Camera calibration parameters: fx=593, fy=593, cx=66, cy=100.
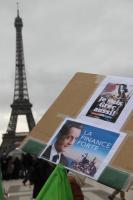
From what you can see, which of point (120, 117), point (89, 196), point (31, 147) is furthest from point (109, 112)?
point (89, 196)

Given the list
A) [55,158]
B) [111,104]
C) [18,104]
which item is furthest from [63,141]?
[18,104]

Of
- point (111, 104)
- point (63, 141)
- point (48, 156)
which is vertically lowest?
point (48, 156)

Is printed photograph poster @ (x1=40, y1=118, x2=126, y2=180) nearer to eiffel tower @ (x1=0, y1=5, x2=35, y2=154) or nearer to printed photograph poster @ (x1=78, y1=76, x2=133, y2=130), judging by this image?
printed photograph poster @ (x1=78, y1=76, x2=133, y2=130)

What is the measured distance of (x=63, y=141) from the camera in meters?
4.13

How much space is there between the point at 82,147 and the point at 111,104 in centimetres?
35

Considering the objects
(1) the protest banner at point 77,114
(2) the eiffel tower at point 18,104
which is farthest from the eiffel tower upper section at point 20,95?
(1) the protest banner at point 77,114

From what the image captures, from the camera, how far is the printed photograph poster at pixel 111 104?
3.91 meters

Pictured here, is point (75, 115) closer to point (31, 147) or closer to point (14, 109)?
point (31, 147)

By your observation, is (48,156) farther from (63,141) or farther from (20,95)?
(20,95)

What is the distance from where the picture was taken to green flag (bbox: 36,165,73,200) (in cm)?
407

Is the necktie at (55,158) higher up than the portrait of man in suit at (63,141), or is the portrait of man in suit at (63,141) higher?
the portrait of man in suit at (63,141)

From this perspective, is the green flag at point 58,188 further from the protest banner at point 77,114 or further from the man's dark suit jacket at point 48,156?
the protest banner at point 77,114

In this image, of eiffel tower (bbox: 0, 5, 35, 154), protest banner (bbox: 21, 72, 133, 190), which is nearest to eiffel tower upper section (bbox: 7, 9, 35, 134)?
eiffel tower (bbox: 0, 5, 35, 154)

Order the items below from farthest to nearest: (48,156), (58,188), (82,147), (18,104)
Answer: (18,104)
(48,156)
(58,188)
(82,147)
